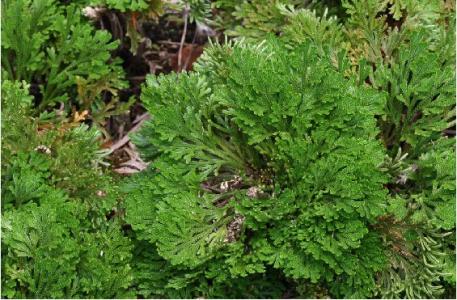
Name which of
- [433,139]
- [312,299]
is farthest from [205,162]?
[433,139]

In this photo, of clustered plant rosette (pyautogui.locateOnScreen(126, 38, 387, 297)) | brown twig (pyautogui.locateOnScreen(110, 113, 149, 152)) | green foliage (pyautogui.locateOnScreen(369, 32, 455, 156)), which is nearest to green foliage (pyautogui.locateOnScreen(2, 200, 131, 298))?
clustered plant rosette (pyautogui.locateOnScreen(126, 38, 387, 297))

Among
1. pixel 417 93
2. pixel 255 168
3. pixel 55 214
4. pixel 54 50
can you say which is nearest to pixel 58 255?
pixel 55 214

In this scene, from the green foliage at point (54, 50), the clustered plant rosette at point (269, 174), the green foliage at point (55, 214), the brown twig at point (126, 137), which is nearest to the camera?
the clustered plant rosette at point (269, 174)

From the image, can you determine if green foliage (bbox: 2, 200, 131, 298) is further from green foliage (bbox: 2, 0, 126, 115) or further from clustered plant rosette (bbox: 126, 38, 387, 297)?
green foliage (bbox: 2, 0, 126, 115)

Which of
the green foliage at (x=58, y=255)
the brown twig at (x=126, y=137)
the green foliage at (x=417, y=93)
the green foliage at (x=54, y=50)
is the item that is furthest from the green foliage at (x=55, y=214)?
the green foliage at (x=417, y=93)

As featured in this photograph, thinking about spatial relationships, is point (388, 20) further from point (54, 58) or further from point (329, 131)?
point (54, 58)

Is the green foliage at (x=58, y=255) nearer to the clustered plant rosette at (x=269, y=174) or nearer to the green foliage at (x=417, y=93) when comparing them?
the clustered plant rosette at (x=269, y=174)

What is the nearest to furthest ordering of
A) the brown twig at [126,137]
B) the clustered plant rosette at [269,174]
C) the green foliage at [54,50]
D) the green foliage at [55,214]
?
the clustered plant rosette at [269,174] < the green foliage at [55,214] < the green foliage at [54,50] < the brown twig at [126,137]

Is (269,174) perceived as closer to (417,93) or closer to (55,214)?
(417,93)
